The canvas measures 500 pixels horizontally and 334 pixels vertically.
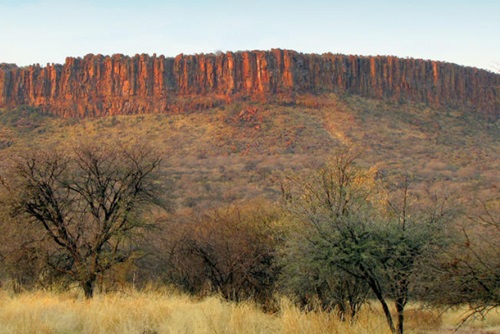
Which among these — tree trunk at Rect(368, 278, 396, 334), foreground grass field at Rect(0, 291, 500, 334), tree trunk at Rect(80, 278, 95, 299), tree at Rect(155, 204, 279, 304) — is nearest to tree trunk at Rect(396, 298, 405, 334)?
tree trunk at Rect(368, 278, 396, 334)

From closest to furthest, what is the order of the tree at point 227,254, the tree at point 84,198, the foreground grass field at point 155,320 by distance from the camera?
the foreground grass field at point 155,320 → the tree at point 84,198 → the tree at point 227,254

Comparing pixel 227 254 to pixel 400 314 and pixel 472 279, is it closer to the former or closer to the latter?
pixel 400 314

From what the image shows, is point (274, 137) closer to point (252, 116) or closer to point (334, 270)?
point (252, 116)

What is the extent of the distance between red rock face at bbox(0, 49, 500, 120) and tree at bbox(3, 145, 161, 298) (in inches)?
2238

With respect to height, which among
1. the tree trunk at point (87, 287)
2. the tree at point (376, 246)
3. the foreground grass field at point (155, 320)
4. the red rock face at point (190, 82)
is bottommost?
the tree trunk at point (87, 287)

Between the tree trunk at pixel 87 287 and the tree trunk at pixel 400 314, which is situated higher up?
the tree trunk at pixel 400 314

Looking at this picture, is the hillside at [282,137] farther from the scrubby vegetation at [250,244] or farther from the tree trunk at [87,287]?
the tree trunk at [87,287]

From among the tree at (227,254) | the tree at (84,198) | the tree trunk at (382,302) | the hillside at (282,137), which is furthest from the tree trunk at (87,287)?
the hillside at (282,137)

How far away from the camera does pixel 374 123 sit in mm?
68688

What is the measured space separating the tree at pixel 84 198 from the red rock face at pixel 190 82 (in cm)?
5686

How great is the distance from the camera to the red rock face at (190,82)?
76.8 m

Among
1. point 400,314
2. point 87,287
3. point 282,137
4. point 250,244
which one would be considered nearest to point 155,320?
point 400,314

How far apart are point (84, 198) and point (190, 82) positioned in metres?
64.3

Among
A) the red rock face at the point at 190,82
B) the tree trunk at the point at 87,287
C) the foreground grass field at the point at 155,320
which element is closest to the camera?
the foreground grass field at the point at 155,320
